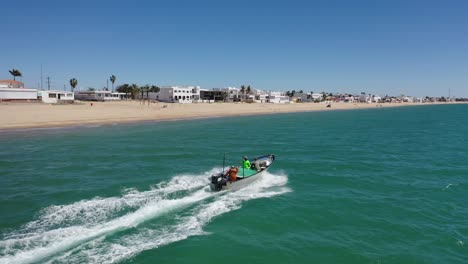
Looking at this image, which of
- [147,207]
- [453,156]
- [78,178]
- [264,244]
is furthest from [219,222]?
[453,156]

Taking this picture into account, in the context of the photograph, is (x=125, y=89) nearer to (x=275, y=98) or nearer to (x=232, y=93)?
(x=232, y=93)

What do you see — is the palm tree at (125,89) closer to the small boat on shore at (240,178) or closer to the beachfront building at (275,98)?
the beachfront building at (275,98)

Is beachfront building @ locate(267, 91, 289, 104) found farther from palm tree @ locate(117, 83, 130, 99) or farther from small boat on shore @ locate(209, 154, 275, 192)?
small boat on shore @ locate(209, 154, 275, 192)

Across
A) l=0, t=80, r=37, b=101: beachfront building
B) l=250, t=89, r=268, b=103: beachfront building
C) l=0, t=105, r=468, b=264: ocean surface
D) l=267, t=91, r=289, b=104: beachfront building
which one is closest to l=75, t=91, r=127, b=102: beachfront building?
l=0, t=80, r=37, b=101: beachfront building

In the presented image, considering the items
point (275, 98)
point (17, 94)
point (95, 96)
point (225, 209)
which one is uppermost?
point (275, 98)

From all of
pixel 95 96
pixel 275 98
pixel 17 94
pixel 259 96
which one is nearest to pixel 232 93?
pixel 259 96

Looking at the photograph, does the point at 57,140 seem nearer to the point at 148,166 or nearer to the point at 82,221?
the point at 148,166

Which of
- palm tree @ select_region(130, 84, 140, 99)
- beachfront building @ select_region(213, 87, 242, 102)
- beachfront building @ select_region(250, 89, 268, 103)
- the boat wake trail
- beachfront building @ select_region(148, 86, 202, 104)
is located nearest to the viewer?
the boat wake trail
